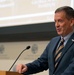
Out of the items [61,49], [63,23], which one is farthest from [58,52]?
[63,23]

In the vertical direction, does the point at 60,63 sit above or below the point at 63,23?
below

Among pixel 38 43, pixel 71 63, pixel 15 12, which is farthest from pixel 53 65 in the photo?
pixel 15 12

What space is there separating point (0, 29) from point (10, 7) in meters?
0.28

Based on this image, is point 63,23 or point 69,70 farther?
point 63,23

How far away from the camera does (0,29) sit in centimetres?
310

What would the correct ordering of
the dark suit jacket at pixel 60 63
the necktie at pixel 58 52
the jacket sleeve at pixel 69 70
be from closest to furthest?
the jacket sleeve at pixel 69 70, the dark suit jacket at pixel 60 63, the necktie at pixel 58 52

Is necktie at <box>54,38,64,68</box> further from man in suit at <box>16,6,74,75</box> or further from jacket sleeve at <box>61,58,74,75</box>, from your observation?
jacket sleeve at <box>61,58,74,75</box>

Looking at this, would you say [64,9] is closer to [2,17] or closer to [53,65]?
[53,65]

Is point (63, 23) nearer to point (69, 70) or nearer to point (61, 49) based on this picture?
point (61, 49)

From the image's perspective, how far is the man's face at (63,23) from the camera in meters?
1.94

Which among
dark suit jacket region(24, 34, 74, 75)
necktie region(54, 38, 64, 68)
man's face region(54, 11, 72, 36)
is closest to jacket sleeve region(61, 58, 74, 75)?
dark suit jacket region(24, 34, 74, 75)

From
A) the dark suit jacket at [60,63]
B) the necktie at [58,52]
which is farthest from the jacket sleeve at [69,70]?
the necktie at [58,52]

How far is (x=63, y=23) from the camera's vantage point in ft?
6.40

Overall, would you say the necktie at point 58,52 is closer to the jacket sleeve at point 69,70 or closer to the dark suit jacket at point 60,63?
the dark suit jacket at point 60,63
